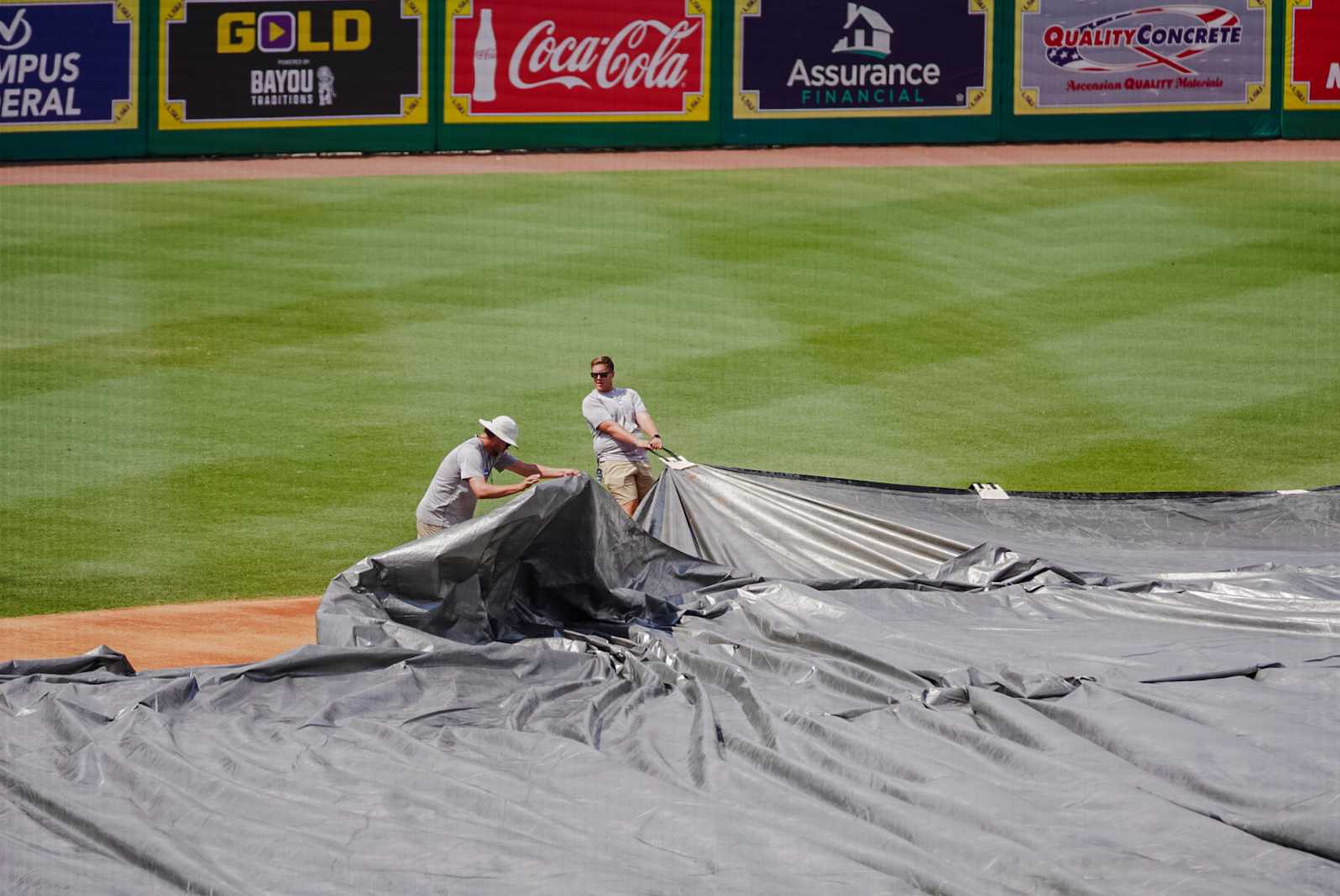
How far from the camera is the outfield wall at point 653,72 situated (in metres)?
22.5

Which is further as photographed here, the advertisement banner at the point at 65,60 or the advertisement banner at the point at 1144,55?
the advertisement banner at the point at 65,60

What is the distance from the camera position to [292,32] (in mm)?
23328

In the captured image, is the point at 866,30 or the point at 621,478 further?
the point at 866,30

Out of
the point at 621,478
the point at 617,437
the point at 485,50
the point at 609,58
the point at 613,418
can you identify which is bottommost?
the point at 621,478

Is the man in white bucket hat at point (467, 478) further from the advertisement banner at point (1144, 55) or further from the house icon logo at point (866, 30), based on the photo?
the advertisement banner at point (1144, 55)

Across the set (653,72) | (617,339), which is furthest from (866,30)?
(617,339)

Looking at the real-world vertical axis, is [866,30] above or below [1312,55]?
above

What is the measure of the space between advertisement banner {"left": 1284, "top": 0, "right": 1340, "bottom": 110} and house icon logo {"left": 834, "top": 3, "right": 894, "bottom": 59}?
6159 millimetres

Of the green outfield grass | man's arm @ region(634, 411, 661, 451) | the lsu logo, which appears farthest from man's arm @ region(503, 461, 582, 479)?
the lsu logo

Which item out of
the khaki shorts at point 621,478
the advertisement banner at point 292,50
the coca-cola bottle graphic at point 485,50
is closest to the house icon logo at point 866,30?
the coca-cola bottle graphic at point 485,50

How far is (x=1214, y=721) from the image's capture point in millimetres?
6223

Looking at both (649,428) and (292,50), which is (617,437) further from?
(292,50)

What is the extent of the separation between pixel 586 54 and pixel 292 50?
4.85 metres

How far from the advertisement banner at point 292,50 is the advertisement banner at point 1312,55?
45.1ft
